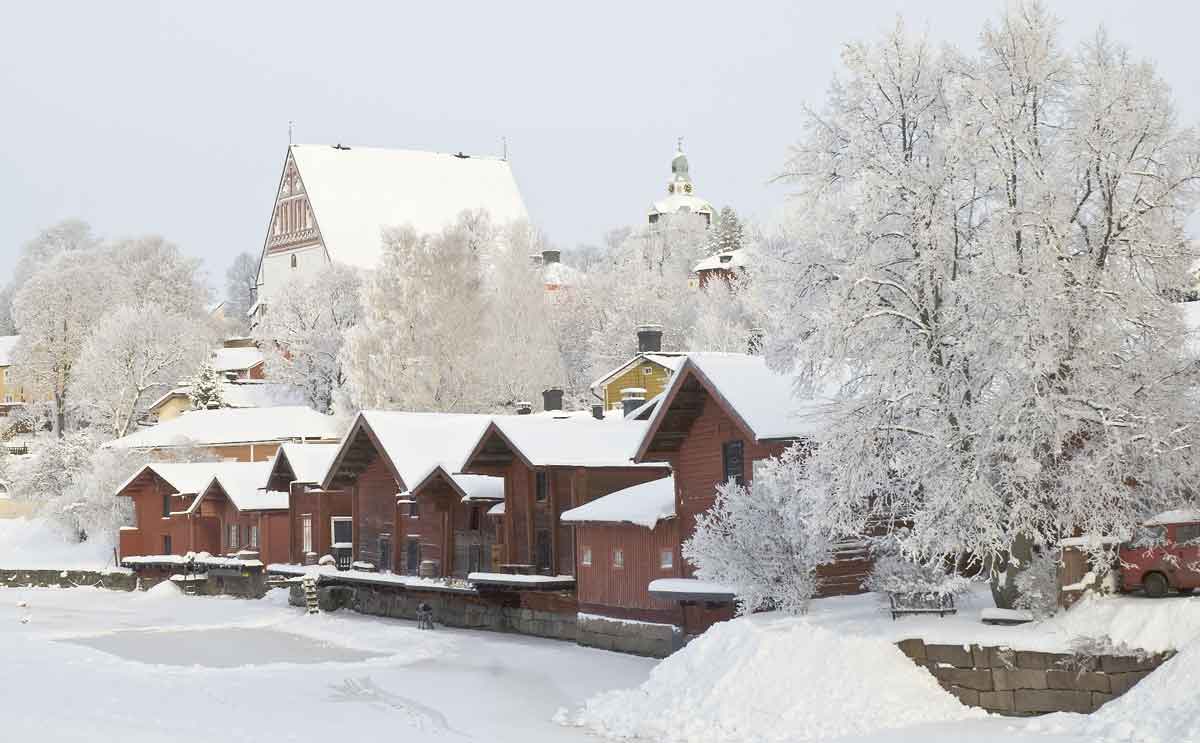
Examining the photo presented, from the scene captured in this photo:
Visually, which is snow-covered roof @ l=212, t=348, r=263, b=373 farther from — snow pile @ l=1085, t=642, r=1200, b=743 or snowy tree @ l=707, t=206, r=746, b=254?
snow pile @ l=1085, t=642, r=1200, b=743

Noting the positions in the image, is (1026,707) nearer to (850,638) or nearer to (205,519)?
(850,638)

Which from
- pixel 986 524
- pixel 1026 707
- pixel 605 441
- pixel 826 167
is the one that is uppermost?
pixel 826 167

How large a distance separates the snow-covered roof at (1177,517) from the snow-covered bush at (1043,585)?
158 centimetres

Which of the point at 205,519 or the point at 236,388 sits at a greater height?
the point at 236,388

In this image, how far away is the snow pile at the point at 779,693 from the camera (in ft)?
77.0

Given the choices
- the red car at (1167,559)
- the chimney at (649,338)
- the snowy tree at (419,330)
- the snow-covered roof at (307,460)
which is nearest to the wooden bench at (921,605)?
the red car at (1167,559)

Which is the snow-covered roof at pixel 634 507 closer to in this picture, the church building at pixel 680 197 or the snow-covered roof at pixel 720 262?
the snow-covered roof at pixel 720 262

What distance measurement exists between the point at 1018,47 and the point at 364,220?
306 feet

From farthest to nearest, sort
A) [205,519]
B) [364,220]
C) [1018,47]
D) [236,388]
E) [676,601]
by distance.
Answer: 1. [364,220]
2. [236,388]
3. [205,519]
4. [676,601]
5. [1018,47]

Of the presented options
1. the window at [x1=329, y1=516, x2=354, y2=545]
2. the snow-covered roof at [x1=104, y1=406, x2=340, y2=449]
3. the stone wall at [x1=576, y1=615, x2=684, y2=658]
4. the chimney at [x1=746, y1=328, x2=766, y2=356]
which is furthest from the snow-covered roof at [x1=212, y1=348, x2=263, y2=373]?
the stone wall at [x1=576, y1=615, x2=684, y2=658]

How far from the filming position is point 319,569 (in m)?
52.5

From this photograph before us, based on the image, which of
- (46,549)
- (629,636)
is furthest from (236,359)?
(629,636)

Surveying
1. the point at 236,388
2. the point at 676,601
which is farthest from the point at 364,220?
the point at 676,601

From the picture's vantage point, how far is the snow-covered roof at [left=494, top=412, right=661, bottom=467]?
41.2m
